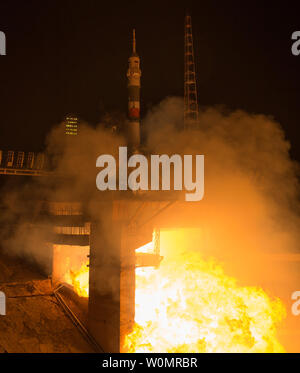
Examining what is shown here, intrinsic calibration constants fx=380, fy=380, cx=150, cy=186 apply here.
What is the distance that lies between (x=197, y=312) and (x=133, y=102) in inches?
639

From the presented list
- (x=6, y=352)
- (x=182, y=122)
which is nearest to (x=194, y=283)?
(x=6, y=352)

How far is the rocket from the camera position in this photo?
1121 inches

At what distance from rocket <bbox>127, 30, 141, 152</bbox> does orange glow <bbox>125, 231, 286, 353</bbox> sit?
11.0 m

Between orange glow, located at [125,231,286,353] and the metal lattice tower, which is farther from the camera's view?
the metal lattice tower

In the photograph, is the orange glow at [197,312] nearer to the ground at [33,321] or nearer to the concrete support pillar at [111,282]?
the concrete support pillar at [111,282]

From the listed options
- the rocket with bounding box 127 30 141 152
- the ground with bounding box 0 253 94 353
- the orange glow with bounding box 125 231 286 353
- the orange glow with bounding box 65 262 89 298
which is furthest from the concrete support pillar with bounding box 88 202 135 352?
the rocket with bounding box 127 30 141 152

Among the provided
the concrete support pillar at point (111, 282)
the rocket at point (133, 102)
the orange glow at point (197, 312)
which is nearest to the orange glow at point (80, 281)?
the concrete support pillar at point (111, 282)

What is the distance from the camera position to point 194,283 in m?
19.4

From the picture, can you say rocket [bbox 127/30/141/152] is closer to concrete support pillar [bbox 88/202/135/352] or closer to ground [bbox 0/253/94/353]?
concrete support pillar [bbox 88/202/135/352]

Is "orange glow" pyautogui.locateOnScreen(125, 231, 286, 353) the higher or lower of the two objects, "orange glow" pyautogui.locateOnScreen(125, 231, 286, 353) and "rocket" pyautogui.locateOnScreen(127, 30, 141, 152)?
the lower

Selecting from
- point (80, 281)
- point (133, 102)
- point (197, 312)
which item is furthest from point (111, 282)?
point (133, 102)

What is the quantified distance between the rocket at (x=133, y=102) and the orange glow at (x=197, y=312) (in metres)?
11.0

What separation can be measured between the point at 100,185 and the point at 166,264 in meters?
5.67
